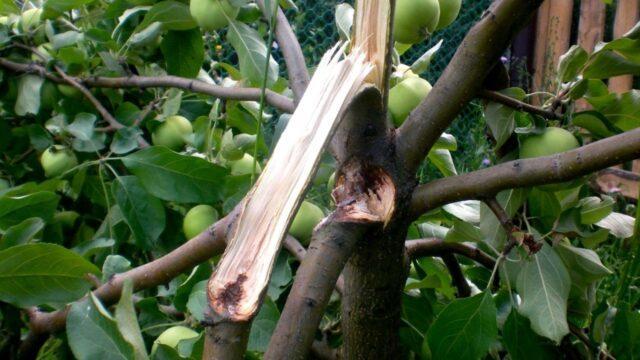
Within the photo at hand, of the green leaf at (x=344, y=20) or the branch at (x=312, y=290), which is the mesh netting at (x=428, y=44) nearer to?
the green leaf at (x=344, y=20)

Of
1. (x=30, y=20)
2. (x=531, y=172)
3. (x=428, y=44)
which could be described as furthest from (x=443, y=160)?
(x=428, y=44)

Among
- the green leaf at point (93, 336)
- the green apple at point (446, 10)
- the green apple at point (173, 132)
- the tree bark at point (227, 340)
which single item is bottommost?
the green apple at point (173, 132)

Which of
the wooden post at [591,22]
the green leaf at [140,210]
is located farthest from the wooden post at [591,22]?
the green leaf at [140,210]

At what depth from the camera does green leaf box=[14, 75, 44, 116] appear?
1.01m

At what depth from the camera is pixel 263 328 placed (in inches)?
24.9

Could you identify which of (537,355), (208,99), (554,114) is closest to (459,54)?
(554,114)

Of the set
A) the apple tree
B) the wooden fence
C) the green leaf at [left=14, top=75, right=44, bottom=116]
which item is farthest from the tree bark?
the wooden fence

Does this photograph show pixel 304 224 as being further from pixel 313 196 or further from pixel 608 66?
pixel 608 66

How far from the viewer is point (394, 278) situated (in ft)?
1.95

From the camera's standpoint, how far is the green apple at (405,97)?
25.9 inches

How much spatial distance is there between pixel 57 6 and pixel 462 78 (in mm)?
650

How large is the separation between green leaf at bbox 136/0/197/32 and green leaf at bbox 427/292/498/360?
0.46 m

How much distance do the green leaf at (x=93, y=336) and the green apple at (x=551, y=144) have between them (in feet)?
1.22

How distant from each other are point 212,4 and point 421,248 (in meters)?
0.35
